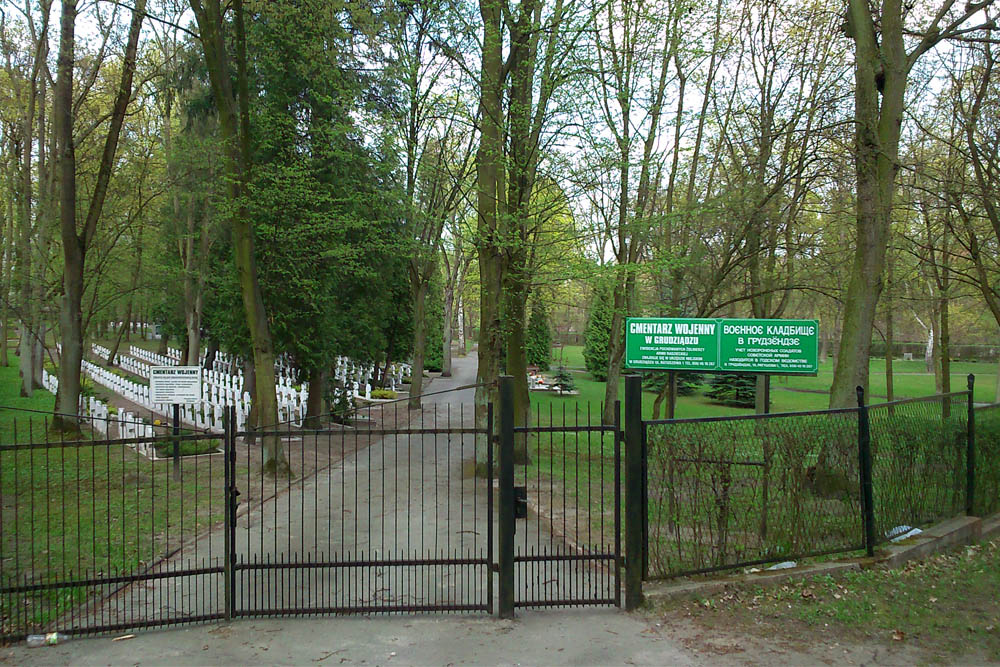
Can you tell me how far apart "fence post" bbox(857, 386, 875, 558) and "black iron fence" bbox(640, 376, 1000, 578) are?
0.4 inches

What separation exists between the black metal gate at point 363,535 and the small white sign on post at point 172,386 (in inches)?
69.1

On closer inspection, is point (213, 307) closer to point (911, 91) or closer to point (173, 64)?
point (173, 64)

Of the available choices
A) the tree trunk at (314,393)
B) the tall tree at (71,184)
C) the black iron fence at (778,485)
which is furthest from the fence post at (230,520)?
the tree trunk at (314,393)

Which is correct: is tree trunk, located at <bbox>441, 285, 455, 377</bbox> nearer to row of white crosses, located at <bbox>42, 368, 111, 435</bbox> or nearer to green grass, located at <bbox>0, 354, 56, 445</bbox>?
green grass, located at <bbox>0, 354, 56, 445</bbox>

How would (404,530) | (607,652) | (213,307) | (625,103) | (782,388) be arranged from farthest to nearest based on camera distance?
(782,388) → (213,307) → (625,103) → (404,530) → (607,652)

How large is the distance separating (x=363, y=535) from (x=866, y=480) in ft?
18.6

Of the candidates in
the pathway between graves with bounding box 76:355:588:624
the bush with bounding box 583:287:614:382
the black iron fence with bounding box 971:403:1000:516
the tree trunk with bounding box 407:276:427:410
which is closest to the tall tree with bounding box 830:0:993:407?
the black iron fence with bounding box 971:403:1000:516

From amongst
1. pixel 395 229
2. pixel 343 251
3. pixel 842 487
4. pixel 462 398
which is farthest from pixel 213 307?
pixel 842 487

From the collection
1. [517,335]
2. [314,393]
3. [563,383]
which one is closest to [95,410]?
[314,393]

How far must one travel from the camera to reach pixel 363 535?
871cm

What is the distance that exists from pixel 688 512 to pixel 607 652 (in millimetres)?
1808

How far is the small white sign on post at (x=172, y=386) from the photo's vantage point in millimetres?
13164

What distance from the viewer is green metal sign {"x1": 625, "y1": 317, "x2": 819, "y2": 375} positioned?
11.2 m

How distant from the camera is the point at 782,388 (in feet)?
143
